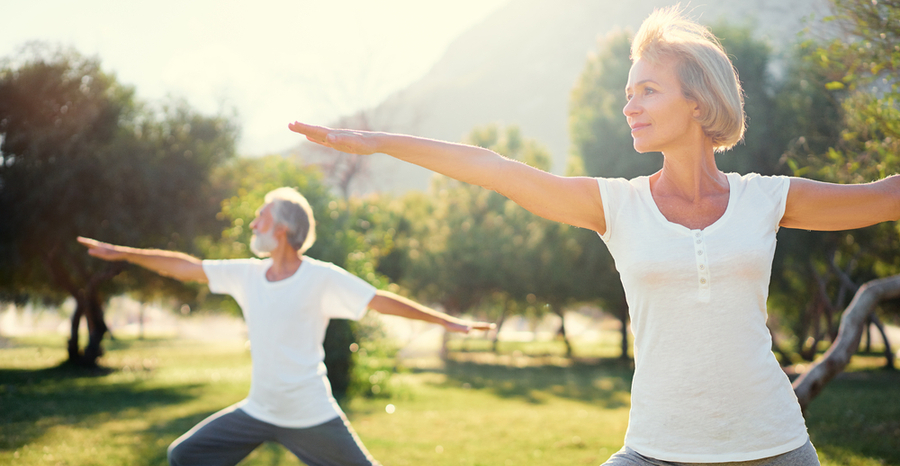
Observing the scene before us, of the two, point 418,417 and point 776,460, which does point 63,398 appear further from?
point 776,460

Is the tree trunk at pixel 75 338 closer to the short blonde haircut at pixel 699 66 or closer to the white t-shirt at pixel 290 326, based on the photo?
the white t-shirt at pixel 290 326

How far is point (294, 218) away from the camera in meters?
5.12

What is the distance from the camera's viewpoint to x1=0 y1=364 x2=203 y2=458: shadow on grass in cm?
1148

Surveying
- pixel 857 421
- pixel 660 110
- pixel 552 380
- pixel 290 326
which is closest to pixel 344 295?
pixel 290 326

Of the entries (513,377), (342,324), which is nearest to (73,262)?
(342,324)

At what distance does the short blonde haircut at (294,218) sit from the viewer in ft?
16.7

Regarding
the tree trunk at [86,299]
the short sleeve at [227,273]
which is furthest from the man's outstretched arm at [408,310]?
the tree trunk at [86,299]

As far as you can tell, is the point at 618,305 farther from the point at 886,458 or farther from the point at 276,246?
the point at 276,246

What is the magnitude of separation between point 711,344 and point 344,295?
3168 mm

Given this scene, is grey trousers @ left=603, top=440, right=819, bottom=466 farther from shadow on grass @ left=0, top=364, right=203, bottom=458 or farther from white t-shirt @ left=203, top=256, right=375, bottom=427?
shadow on grass @ left=0, top=364, right=203, bottom=458

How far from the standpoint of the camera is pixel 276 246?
5047 millimetres

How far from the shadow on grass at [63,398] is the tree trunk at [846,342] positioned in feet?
34.6

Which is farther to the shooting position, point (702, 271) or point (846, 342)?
point (846, 342)

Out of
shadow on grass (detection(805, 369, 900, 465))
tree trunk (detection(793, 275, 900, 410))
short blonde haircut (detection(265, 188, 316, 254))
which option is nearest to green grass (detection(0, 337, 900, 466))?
shadow on grass (detection(805, 369, 900, 465))
